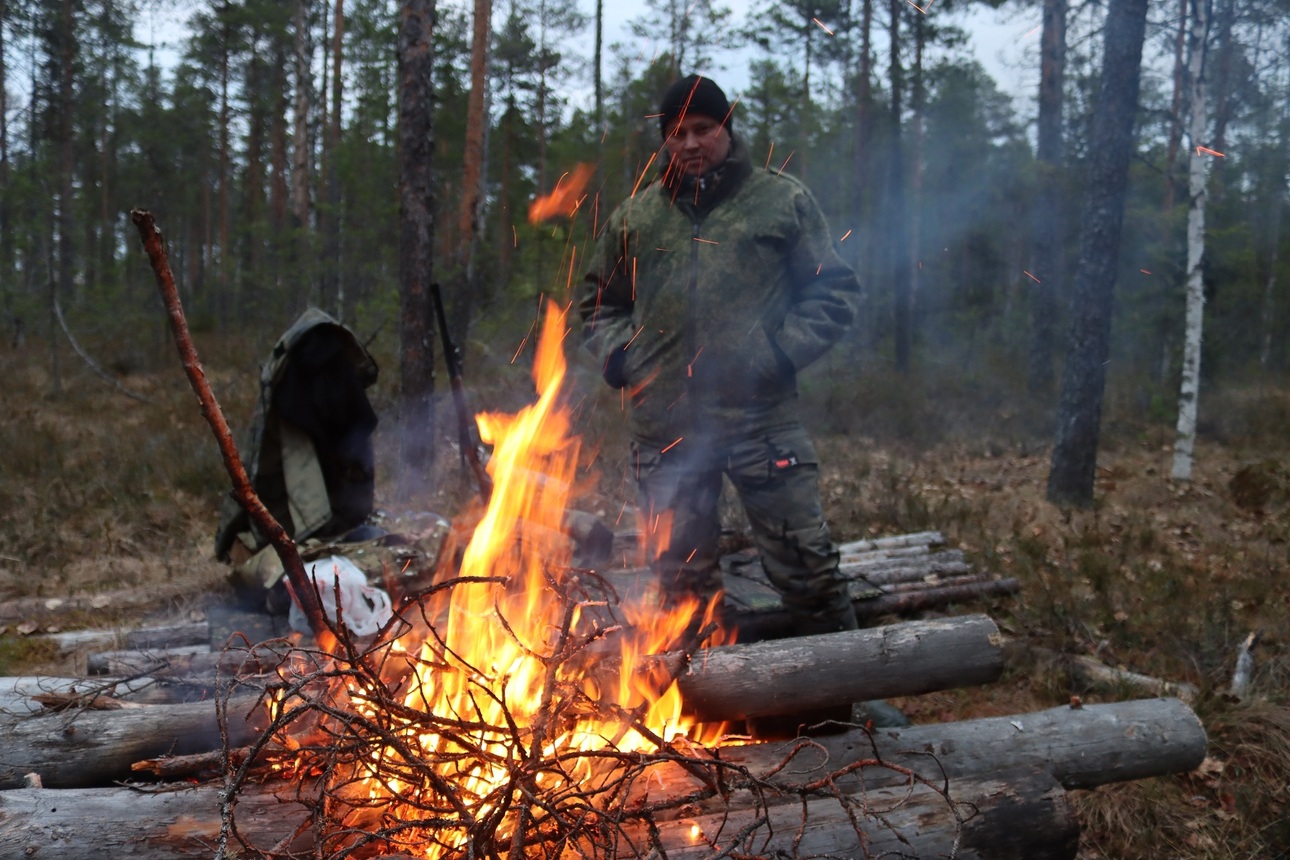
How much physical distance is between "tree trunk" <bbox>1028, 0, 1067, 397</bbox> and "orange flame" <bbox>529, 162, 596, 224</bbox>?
9427mm

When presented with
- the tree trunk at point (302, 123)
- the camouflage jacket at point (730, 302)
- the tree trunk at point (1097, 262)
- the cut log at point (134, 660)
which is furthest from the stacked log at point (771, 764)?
the tree trunk at point (302, 123)

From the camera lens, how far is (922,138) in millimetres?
32188

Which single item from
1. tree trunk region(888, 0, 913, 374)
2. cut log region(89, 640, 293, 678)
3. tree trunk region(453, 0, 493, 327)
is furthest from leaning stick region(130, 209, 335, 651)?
tree trunk region(888, 0, 913, 374)

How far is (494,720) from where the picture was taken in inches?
105

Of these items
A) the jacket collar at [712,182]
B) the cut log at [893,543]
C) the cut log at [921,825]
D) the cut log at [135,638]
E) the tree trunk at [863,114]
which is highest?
the tree trunk at [863,114]

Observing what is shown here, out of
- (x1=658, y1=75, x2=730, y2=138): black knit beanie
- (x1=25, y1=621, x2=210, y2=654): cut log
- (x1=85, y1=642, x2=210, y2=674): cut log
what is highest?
(x1=658, y1=75, x2=730, y2=138): black knit beanie

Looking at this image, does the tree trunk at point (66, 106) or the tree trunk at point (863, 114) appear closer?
the tree trunk at point (66, 106)

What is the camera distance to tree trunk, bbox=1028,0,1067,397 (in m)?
15.2

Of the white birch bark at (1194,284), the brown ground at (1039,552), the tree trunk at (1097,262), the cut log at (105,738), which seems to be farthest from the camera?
the white birch bark at (1194,284)

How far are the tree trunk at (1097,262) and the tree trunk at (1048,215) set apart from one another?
6.53 meters

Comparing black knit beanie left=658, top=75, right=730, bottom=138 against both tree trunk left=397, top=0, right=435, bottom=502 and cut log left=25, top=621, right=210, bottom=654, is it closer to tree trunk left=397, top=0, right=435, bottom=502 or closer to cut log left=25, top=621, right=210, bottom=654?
cut log left=25, top=621, right=210, bottom=654

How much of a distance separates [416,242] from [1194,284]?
8.99 metres

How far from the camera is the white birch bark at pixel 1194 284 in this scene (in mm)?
9422

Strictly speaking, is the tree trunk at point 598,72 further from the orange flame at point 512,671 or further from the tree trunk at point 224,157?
the orange flame at point 512,671
